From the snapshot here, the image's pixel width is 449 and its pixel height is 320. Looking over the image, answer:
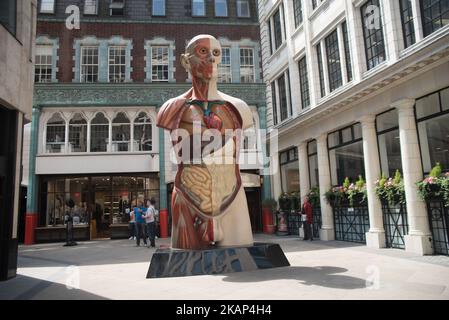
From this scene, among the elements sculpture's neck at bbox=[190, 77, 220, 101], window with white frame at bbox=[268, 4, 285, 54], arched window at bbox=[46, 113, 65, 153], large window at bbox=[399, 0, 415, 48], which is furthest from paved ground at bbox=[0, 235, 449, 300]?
window with white frame at bbox=[268, 4, 285, 54]

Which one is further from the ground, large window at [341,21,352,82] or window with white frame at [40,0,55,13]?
window with white frame at [40,0,55,13]

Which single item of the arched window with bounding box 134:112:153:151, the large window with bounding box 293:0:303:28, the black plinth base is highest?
the large window with bounding box 293:0:303:28

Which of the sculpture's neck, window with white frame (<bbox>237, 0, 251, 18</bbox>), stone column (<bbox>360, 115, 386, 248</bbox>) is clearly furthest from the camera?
window with white frame (<bbox>237, 0, 251, 18</bbox>)

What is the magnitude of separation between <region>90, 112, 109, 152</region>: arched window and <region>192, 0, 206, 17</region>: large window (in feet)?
26.5

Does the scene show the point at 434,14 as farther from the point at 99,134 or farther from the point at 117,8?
the point at 117,8

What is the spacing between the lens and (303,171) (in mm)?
16422

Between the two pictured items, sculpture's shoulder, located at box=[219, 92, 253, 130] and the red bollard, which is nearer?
sculpture's shoulder, located at box=[219, 92, 253, 130]

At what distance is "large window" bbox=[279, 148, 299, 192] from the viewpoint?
18.0 m

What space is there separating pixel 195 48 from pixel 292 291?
16.5ft

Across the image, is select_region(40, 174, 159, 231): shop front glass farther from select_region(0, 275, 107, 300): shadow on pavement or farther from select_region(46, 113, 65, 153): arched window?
select_region(0, 275, 107, 300): shadow on pavement

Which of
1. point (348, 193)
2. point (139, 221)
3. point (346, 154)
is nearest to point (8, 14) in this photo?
point (139, 221)

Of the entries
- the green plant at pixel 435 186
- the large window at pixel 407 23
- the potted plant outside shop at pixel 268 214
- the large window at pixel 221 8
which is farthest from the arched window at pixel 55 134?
the green plant at pixel 435 186

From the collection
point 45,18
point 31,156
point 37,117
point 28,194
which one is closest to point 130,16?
point 45,18

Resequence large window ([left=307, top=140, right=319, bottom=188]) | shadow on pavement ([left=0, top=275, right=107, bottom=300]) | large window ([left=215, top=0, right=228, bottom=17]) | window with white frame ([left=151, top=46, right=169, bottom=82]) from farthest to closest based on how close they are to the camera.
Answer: large window ([left=215, top=0, right=228, bottom=17]) < window with white frame ([left=151, top=46, right=169, bottom=82]) < large window ([left=307, top=140, right=319, bottom=188]) < shadow on pavement ([left=0, top=275, right=107, bottom=300])
